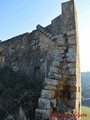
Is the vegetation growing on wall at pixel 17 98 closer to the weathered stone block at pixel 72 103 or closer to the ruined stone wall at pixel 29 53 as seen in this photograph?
the ruined stone wall at pixel 29 53

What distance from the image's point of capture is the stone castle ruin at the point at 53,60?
6.86 metres

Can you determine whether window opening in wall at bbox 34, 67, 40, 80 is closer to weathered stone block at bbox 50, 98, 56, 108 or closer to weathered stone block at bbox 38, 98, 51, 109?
weathered stone block at bbox 50, 98, 56, 108

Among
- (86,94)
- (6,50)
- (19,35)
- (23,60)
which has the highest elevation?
(19,35)

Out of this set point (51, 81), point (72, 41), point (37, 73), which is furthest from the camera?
point (37, 73)

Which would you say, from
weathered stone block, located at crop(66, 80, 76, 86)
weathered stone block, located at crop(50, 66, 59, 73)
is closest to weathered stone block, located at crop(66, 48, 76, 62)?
weathered stone block, located at crop(50, 66, 59, 73)

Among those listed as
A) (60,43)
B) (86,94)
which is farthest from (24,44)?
(86,94)

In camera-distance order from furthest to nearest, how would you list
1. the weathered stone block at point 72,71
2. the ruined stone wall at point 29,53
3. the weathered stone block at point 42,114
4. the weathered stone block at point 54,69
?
1. the ruined stone wall at point 29,53
2. the weathered stone block at point 72,71
3. the weathered stone block at point 54,69
4. the weathered stone block at point 42,114

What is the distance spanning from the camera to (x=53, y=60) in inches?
384

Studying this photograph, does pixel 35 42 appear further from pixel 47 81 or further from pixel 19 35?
pixel 47 81

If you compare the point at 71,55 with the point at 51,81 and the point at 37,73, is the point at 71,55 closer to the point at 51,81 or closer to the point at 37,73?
the point at 51,81

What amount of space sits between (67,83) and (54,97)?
90 centimetres

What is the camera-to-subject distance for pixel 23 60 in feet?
38.2

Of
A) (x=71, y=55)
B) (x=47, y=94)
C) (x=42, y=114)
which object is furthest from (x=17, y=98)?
(x=71, y=55)

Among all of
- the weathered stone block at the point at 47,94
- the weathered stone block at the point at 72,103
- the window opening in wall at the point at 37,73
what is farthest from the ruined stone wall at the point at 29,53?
the weathered stone block at the point at 47,94
